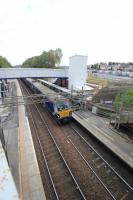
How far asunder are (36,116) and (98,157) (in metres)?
12.6

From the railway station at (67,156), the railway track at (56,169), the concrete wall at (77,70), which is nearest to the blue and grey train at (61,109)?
the railway station at (67,156)

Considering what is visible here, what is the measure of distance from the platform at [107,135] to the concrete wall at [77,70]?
1022 centimetres

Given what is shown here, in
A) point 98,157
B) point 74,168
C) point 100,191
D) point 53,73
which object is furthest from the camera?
point 53,73

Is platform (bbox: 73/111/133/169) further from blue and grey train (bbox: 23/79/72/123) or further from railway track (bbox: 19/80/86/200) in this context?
railway track (bbox: 19/80/86/200)

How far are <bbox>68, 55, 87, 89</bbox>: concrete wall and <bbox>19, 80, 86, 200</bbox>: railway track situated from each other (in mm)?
14341

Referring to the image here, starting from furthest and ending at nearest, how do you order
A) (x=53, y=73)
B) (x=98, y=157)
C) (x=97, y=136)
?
(x=53, y=73) → (x=97, y=136) → (x=98, y=157)

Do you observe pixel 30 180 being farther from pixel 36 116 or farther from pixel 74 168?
pixel 36 116

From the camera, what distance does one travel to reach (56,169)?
38.1ft

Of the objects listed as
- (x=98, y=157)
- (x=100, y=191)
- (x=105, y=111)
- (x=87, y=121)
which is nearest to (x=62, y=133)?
(x=87, y=121)

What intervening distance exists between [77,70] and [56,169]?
21.5m

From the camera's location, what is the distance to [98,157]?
12.7m

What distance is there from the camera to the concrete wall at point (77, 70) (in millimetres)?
30156

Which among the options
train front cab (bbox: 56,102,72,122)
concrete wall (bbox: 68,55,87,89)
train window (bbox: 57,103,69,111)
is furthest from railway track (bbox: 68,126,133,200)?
concrete wall (bbox: 68,55,87,89)

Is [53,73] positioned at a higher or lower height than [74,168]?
higher
